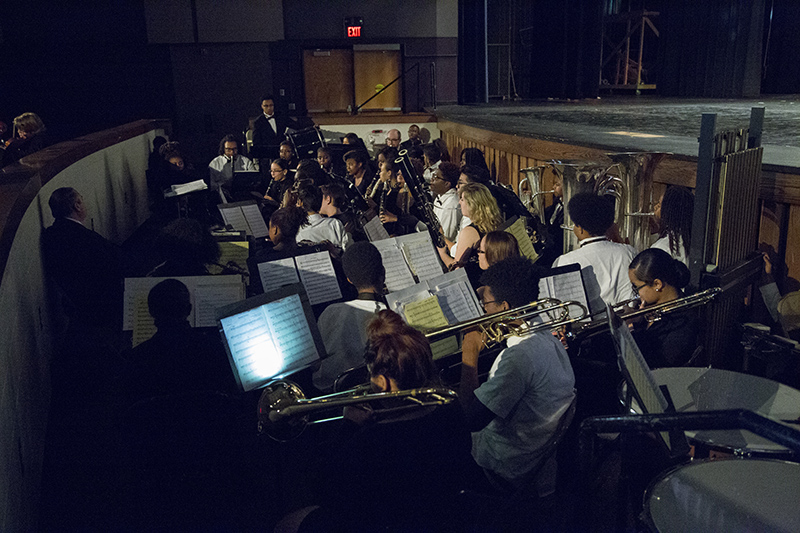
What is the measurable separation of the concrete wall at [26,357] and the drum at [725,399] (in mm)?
2484

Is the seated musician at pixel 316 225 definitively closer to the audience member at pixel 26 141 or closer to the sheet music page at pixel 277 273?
the sheet music page at pixel 277 273

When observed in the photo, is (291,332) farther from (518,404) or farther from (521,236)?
(521,236)

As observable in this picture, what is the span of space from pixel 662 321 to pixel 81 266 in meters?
3.77

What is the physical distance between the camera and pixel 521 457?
2709mm

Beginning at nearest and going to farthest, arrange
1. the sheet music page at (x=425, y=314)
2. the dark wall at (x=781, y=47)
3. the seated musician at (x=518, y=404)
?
the seated musician at (x=518, y=404), the sheet music page at (x=425, y=314), the dark wall at (x=781, y=47)

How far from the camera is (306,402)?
243 cm

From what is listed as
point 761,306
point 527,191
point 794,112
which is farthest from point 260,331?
point 794,112

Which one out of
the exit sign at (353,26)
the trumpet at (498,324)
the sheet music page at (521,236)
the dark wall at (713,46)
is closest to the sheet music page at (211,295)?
the trumpet at (498,324)

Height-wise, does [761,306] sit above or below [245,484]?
above

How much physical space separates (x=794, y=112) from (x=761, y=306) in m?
7.40

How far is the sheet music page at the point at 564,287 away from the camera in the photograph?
135 inches

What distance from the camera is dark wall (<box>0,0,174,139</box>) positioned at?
48.1 ft

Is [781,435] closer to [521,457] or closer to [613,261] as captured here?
[521,457]

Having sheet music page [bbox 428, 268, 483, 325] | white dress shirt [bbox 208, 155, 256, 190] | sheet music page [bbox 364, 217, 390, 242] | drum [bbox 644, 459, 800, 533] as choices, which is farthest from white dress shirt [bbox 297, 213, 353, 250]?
white dress shirt [bbox 208, 155, 256, 190]
